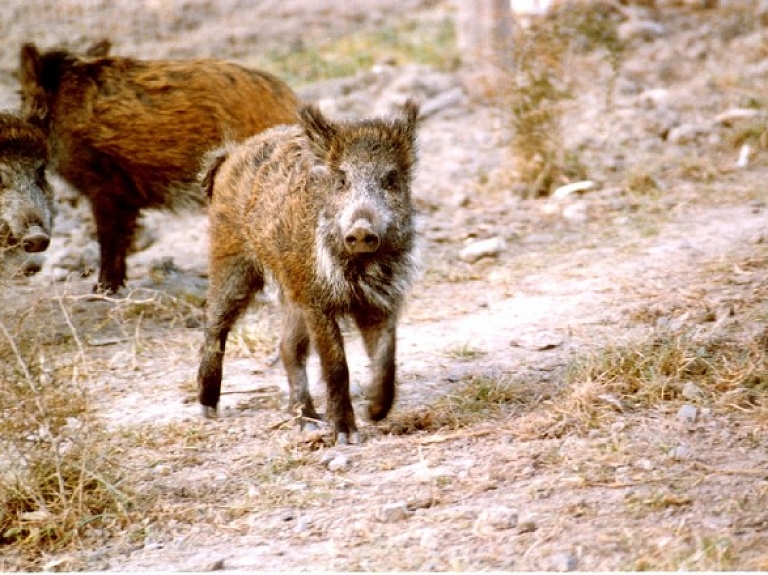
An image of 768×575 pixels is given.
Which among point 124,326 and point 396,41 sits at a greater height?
point 396,41

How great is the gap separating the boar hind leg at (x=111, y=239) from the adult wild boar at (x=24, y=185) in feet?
1.08

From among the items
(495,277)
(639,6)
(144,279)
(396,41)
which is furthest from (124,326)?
(639,6)

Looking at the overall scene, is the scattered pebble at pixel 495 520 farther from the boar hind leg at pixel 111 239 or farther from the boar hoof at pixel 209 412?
the boar hind leg at pixel 111 239

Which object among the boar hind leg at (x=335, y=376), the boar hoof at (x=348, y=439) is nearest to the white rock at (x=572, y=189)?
the boar hind leg at (x=335, y=376)

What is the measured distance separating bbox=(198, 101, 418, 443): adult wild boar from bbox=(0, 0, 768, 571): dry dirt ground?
0.26 m

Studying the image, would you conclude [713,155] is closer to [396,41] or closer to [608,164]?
[608,164]

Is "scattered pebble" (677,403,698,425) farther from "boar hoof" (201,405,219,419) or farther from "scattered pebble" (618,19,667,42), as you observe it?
"scattered pebble" (618,19,667,42)

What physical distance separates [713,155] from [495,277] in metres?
2.54

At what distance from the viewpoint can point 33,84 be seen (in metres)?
7.70

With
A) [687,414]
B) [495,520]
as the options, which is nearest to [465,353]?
[687,414]

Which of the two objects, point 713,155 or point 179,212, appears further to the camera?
point 713,155

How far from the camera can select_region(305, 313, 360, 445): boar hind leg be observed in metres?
5.15

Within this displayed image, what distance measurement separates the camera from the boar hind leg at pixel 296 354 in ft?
18.3

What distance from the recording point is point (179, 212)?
311 inches
